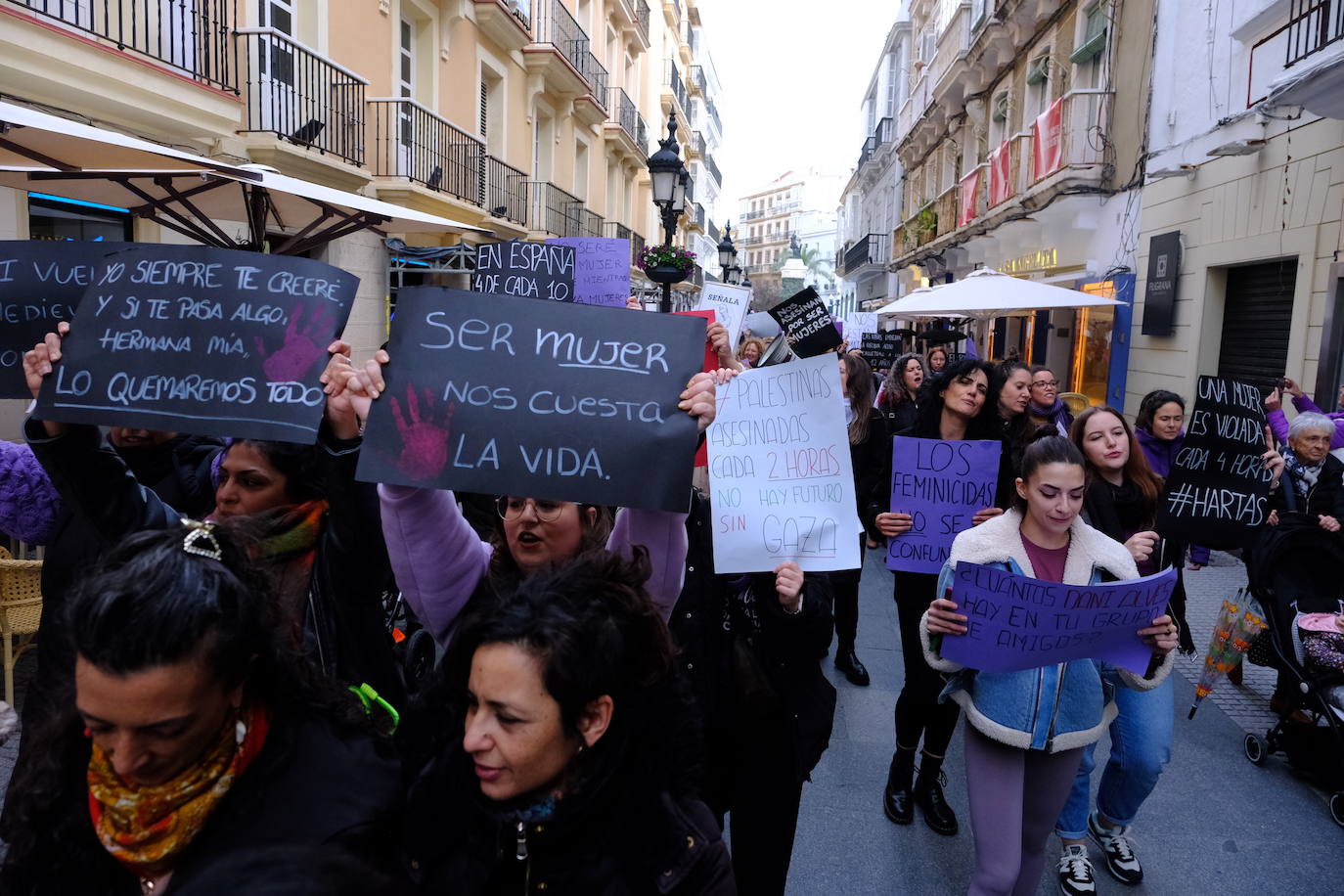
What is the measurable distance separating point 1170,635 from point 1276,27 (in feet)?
27.9

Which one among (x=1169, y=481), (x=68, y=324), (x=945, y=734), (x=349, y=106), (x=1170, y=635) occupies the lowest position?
(x=945, y=734)

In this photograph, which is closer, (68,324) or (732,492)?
(68,324)

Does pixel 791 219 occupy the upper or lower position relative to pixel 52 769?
upper

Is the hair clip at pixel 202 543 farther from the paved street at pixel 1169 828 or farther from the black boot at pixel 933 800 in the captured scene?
the black boot at pixel 933 800

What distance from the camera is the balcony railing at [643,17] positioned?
29969 mm

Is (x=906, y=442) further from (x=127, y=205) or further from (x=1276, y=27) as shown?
(x=1276, y=27)

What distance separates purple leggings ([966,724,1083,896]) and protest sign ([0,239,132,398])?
286 cm

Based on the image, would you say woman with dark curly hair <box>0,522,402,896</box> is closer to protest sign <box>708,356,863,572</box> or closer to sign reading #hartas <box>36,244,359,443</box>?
sign reading #hartas <box>36,244,359,443</box>

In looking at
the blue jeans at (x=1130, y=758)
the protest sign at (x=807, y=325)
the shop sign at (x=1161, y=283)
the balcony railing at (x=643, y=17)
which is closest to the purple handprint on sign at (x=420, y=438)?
the protest sign at (x=807, y=325)

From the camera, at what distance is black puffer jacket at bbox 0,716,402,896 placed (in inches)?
56.2

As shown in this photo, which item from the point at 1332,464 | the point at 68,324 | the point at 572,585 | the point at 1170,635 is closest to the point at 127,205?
the point at 68,324

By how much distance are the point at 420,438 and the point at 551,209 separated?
772 inches

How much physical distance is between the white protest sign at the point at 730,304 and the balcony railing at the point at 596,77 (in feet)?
58.3

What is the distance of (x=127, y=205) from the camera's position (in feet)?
20.8
